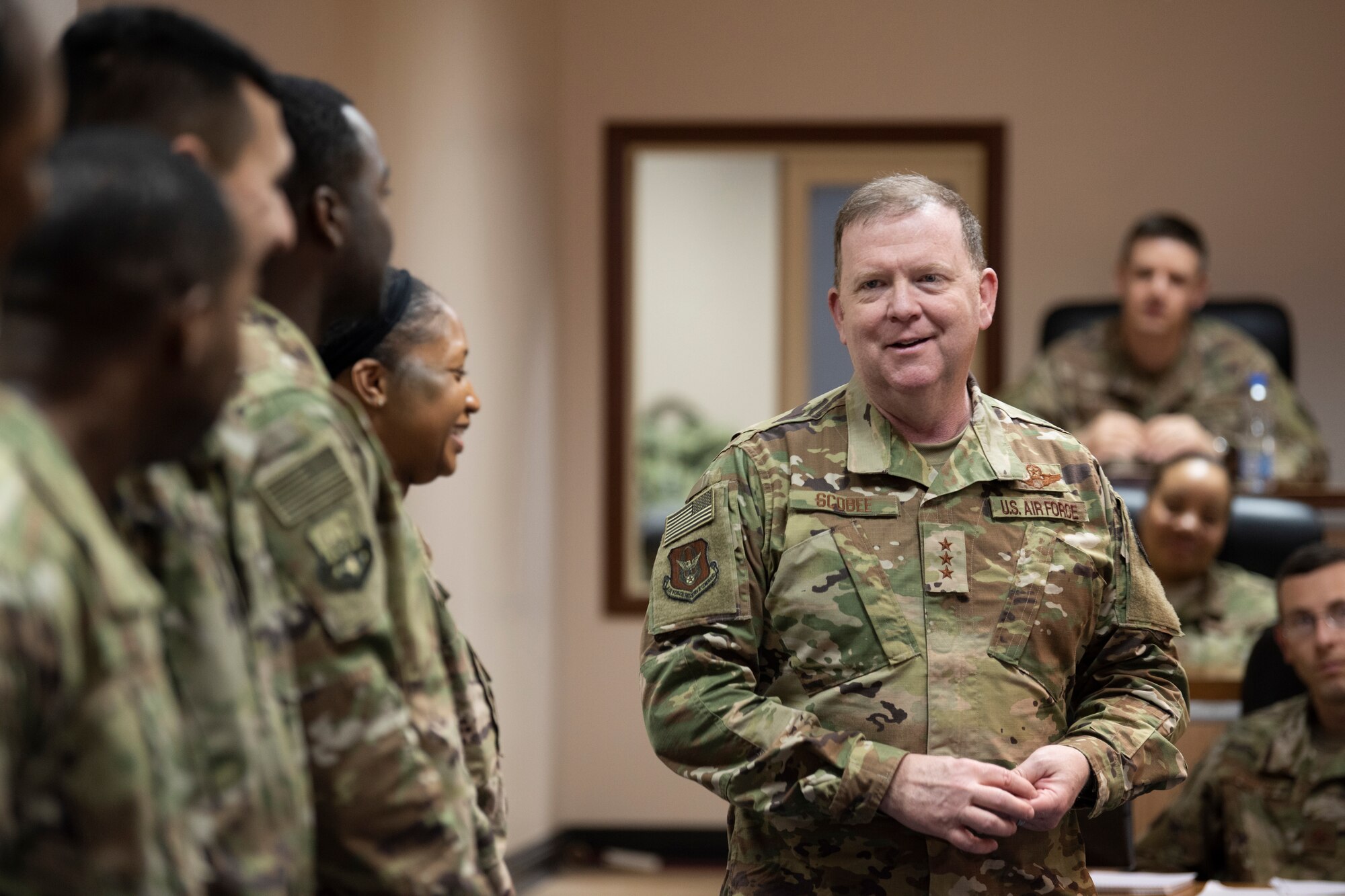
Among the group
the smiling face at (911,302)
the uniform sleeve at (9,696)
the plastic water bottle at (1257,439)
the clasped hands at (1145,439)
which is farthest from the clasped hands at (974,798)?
→ the plastic water bottle at (1257,439)

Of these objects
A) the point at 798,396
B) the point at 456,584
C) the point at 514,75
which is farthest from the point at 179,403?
the point at 798,396

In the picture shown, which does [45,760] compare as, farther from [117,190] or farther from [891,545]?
[891,545]

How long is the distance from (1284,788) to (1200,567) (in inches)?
40.7

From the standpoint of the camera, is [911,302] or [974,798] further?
[911,302]

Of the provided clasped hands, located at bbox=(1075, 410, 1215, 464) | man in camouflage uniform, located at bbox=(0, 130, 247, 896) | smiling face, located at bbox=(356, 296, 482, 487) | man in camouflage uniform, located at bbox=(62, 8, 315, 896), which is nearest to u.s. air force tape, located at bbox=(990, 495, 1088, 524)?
smiling face, located at bbox=(356, 296, 482, 487)

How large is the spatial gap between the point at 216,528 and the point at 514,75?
386cm

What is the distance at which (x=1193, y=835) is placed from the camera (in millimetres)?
2744

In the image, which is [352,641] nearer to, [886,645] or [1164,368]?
[886,645]

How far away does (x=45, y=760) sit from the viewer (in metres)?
0.87

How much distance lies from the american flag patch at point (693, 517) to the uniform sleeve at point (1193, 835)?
1.42 metres

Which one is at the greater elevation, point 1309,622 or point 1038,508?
point 1038,508

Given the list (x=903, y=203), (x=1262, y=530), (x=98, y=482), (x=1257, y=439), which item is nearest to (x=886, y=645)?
(x=903, y=203)

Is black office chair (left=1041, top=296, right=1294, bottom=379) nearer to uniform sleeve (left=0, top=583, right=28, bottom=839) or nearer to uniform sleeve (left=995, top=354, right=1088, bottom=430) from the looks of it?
uniform sleeve (left=995, top=354, right=1088, bottom=430)

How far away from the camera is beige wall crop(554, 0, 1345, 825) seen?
17.3ft
